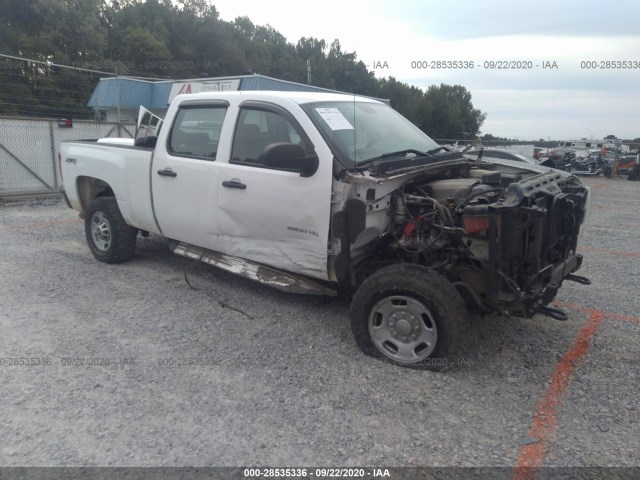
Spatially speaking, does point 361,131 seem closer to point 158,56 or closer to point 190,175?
point 190,175

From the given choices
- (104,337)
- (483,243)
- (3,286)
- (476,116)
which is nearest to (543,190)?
(483,243)

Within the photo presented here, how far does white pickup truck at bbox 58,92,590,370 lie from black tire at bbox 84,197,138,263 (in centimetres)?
72

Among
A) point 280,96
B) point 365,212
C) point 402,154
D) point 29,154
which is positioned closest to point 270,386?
point 365,212

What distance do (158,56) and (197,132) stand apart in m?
40.1

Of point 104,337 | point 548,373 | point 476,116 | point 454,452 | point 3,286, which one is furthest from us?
point 476,116

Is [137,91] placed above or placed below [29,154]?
above

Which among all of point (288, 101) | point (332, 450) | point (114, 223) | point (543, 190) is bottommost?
point (332, 450)

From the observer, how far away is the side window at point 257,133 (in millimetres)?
4359

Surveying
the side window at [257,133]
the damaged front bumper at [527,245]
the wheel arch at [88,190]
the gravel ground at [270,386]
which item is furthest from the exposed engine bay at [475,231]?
the wheel arch at [88,190]

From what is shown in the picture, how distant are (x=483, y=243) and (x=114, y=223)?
14.2 ft

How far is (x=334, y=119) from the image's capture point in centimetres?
432

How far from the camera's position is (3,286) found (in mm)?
5375

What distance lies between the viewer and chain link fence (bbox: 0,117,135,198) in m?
11.0

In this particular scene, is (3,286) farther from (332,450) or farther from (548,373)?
(548,373)
